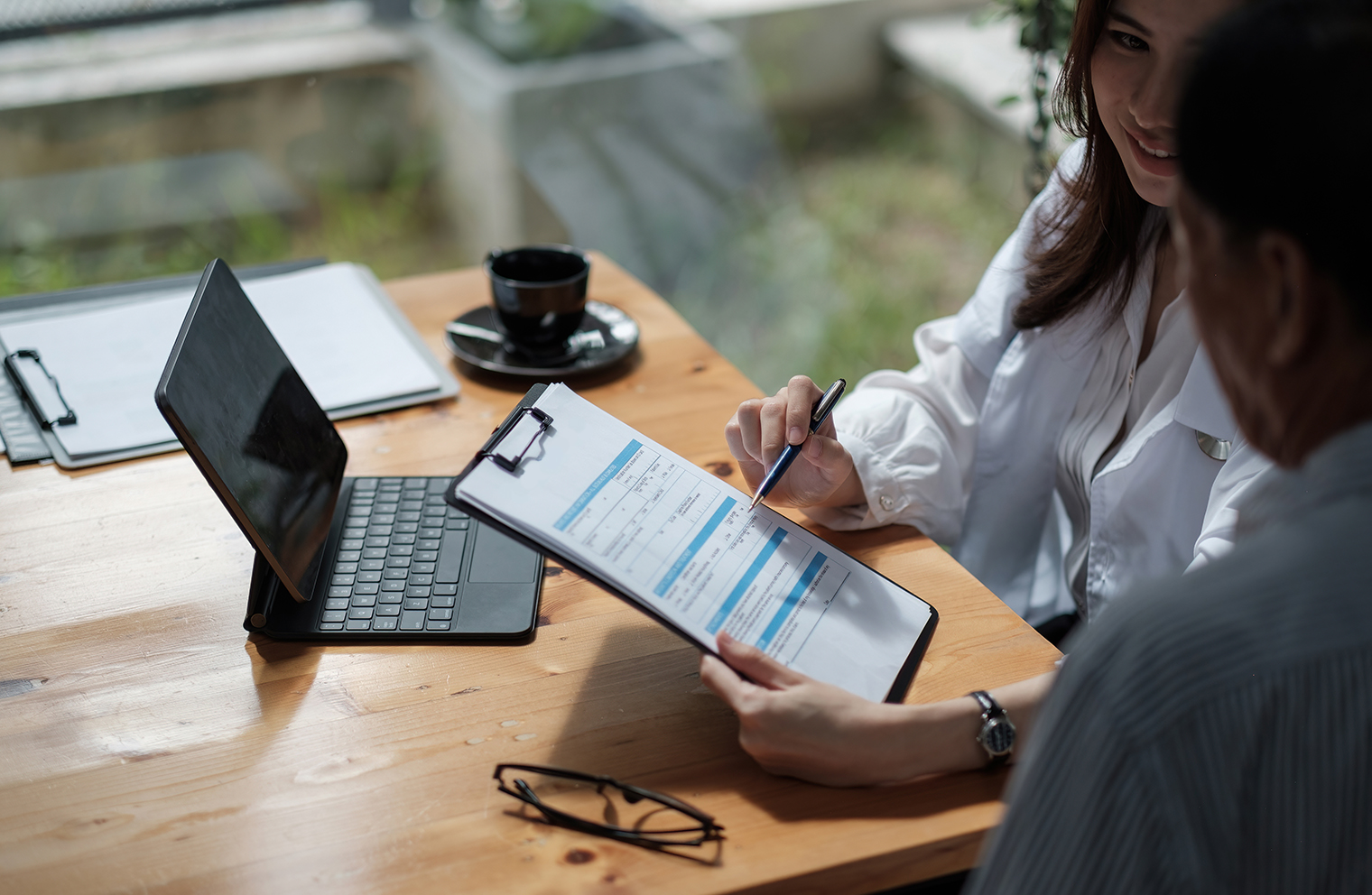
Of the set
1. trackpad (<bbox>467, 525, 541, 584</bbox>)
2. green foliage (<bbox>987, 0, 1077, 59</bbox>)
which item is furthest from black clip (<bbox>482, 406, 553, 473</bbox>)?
green foliage (<bbox>987, 0, 1077, 59</bbox>)

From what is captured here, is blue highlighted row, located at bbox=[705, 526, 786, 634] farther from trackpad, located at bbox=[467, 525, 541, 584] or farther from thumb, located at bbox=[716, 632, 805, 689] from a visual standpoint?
trackpad, located at bbox=[467, 525, 541, 584]

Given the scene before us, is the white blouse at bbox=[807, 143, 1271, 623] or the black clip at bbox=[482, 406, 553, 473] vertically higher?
the black clip at bbox=[482, 406, 553, 473]

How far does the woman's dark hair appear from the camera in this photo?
42.2 inches

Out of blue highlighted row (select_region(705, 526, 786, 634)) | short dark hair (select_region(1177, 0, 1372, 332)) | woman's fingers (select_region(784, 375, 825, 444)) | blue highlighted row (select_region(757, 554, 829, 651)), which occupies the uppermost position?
short dark hair (select_region(1177, 0, 1372, 332))

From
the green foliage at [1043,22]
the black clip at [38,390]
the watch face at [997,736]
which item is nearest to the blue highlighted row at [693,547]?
the watch face at [997,736]

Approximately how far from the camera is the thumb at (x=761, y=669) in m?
0.71

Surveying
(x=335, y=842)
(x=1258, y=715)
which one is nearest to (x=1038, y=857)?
(x=1258, y=715)

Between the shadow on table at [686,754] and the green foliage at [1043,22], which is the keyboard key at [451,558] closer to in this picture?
the shadow on table at [686,754]

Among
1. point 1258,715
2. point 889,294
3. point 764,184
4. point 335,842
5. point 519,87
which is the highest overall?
point 1258,715

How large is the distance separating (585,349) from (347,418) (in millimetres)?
Result: 279

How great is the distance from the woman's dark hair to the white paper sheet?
2.14 ft

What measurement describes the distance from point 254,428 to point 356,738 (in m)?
0.26

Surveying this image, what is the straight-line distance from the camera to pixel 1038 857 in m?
0.51

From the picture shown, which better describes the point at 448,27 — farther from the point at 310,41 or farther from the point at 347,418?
the point at 347,418
